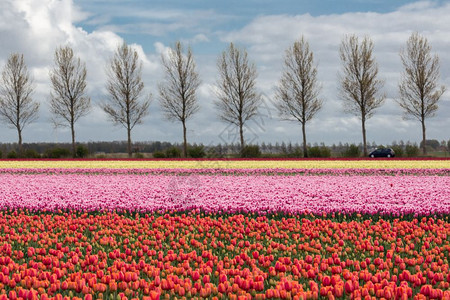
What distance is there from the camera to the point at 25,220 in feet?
35.0

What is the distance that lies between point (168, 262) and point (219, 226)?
302cm

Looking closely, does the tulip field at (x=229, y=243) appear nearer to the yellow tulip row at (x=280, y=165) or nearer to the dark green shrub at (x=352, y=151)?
the yellow tulip row at (x=280, y=165)

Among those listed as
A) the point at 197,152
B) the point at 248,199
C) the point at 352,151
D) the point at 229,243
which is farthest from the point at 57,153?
the point at 229,243

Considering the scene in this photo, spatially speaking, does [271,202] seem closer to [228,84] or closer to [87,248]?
[87,248]

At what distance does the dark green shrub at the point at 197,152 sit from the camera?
4450cm

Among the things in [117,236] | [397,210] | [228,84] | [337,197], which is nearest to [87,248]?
[117,236]

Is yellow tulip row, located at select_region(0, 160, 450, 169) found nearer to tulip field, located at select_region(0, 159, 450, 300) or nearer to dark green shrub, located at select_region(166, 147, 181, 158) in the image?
tulip field, located at select_region(0, 159, 450, 300)

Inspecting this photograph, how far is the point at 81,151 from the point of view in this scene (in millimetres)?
49000

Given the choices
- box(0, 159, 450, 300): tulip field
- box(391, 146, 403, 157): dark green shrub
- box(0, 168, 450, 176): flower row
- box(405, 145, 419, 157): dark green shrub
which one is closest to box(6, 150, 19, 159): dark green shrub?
box(0, 168, 450, 176): flower row

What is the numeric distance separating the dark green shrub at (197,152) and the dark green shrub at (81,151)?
11.2 meters

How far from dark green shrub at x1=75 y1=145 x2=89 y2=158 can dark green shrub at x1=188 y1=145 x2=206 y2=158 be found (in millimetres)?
11216

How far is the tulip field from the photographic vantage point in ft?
17.6

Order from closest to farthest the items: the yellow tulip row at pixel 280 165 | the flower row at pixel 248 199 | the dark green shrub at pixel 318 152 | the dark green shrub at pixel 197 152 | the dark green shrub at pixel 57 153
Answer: the flower row at pixel 248 199
the yellow tulip row at pixel 280 165
the dark green shrub at pixel 318 152
the dark green shrub at pixel 197 152
the dark green shrub at pixel 57 153

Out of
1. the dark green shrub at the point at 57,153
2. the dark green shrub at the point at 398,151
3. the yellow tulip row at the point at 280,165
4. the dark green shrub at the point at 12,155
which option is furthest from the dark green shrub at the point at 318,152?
the dark green shrub at the point at 12,155
